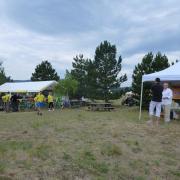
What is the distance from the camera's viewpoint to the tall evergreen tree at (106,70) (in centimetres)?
3484

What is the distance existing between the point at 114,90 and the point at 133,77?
876 cm

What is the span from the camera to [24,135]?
9375 millimetres

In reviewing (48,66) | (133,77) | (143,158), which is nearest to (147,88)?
(133,77)

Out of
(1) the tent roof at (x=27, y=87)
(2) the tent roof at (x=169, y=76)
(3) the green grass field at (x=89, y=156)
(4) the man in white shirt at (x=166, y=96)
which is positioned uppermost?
(1) the tent roof at (x=27, y=87)

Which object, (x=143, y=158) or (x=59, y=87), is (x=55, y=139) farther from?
(x=59, y=87)

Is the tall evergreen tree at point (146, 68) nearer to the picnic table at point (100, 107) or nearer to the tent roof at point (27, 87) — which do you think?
the picnic table at point (100, 107)

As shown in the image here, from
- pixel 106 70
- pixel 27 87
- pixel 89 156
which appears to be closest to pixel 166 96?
pixel 89 156

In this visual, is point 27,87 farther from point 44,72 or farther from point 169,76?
point 169,76

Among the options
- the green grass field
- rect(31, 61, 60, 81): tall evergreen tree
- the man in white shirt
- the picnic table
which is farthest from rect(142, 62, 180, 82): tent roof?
rect(31, 61, 60, 81): tall evergreen tree

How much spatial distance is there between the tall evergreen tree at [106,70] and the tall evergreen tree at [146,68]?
8.14m

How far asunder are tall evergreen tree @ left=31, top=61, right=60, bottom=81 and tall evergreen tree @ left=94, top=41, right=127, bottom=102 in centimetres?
2800

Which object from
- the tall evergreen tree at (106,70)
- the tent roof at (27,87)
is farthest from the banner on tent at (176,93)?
the tent roof at (27,87)

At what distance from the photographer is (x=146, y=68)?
26.4 m

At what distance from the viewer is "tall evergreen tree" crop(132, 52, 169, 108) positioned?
85.1ft
